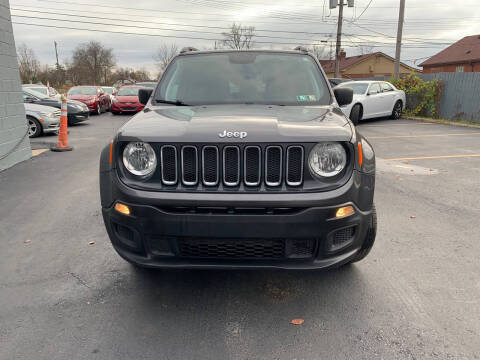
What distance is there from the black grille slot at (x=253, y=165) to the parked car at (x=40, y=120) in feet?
34.5

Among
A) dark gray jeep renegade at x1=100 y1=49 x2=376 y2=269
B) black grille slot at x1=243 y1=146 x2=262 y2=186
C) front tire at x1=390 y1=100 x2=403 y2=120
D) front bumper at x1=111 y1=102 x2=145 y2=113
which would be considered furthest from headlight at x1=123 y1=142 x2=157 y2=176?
front bumper at x1=111 y1=102 x2=145 y2=113

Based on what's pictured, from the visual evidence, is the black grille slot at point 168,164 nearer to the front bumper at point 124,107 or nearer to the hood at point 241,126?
the hood at point 241,126

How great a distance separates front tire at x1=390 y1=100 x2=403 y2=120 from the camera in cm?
1561

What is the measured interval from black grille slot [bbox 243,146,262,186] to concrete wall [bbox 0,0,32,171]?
6482 mm

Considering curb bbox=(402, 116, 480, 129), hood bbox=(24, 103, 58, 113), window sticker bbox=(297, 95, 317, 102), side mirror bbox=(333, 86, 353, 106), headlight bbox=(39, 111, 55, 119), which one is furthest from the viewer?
curb bbox=(402, 116, 480, 129)

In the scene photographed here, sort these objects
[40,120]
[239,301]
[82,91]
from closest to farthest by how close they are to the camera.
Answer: [239,301] → [40,120] → [82,91]

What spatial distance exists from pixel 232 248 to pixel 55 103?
1348 cm

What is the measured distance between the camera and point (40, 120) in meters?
11.0

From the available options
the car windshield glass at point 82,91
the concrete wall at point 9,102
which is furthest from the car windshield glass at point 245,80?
the car windshield glass at point 82,91

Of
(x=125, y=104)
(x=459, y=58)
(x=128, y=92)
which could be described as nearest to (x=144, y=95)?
(x=125, y=104)

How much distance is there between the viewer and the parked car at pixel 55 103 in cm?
1365

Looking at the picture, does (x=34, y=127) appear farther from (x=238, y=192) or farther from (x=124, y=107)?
(x=238, y=192)

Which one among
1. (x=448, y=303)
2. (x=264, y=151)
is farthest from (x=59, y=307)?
(x=448, y=303)

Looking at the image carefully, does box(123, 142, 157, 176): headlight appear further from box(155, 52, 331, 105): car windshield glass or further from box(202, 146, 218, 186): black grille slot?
box(155, 52, 331, 105): car windshield glass
